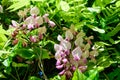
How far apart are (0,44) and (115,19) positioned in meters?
0.45

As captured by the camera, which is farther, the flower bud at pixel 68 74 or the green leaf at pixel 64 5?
the green leaf at pixel 64 5

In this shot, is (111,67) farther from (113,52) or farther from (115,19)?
(115,19)

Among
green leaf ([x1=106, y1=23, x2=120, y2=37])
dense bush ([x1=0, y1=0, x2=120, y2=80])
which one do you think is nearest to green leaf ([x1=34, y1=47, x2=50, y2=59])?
dense bush ([x1=0, y1=0, x2=120, y2=80])

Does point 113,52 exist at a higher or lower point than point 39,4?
lower

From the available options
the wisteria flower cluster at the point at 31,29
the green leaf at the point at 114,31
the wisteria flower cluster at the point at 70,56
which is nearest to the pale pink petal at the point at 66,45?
the wisteria flower cluster at the point at 70,56

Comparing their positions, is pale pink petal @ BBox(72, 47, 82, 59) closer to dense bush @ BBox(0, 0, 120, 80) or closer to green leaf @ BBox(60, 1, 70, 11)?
dense bush @ BBox(0, 0, 120, 80)

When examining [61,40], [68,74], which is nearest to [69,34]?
[61,40]

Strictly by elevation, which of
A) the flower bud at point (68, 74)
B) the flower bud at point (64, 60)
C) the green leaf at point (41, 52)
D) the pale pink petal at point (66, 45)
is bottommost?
the flower bud at point (68, 74)

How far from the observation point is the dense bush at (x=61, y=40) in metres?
1.21

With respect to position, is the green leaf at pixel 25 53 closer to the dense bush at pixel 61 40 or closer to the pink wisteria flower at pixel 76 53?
the dense bush at pixel 61 40

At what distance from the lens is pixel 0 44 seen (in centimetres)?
134

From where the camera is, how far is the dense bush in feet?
3.97

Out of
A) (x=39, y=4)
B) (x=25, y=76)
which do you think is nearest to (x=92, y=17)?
(x=39, y=4)

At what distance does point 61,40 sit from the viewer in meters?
1.21
